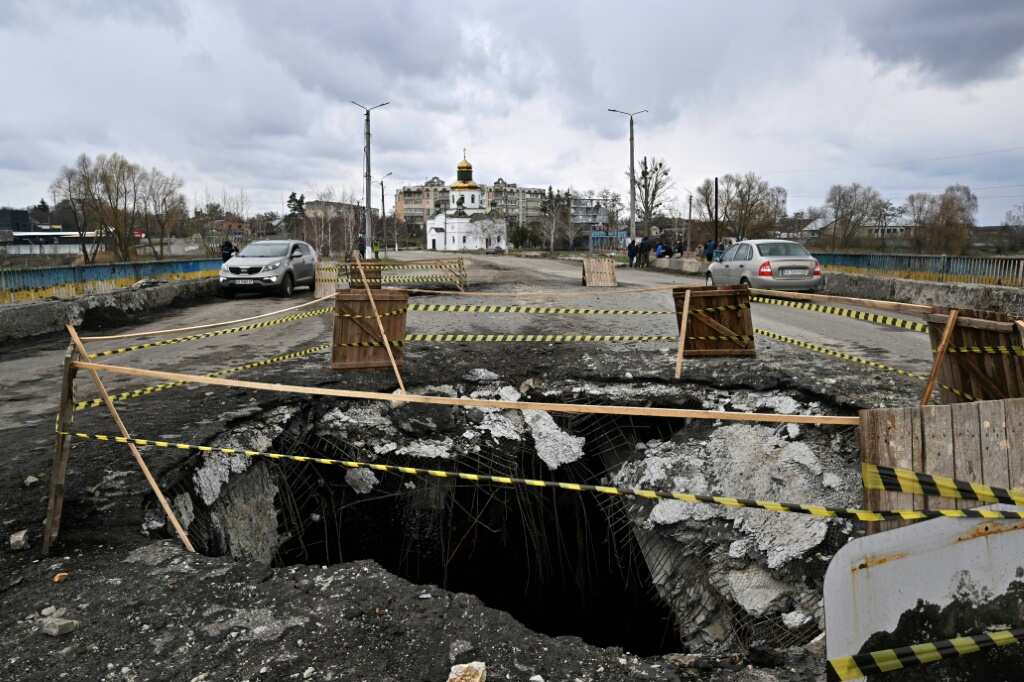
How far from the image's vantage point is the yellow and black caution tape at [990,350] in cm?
386

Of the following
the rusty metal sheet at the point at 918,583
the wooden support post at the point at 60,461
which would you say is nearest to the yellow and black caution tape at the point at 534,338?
the wooden support post at the point at 60,461

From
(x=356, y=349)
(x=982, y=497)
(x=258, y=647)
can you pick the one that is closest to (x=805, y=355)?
(x=356, y=349)

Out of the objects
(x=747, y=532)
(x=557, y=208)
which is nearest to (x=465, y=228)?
(x=557, y=208)

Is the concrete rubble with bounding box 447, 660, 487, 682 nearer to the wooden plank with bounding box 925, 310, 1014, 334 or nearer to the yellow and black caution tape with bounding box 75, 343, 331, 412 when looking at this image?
the wooden plank with bounding box 925, 310, 1014, 334

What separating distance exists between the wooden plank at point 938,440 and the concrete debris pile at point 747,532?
9.13 feet

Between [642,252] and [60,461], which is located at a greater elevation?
[642,252]

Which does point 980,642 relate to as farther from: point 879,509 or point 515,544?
point 515,544

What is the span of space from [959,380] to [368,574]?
3956 millimetres

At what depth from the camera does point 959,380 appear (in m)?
4.36

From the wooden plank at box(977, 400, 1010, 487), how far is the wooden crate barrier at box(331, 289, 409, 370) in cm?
523

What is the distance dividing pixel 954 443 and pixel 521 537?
14.9ft

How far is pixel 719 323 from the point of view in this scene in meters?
6.82

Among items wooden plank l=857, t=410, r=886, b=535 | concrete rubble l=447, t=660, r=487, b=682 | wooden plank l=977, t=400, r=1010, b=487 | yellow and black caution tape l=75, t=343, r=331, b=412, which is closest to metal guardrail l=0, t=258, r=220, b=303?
yellow and black caution tape l=75, t=343, r=331, b=412

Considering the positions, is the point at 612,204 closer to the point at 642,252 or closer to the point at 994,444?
the point at 642,252
